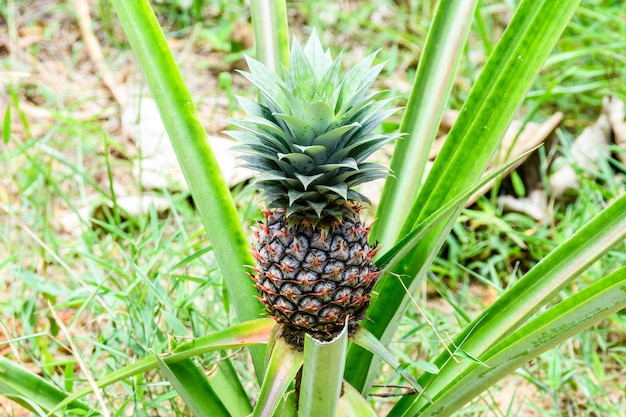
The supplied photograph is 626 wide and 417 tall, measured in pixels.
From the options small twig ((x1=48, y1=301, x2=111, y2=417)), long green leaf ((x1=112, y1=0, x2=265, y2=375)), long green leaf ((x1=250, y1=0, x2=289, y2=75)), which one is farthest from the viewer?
long green leaf ((x1=250, y1=0, x2=289, y2=75))

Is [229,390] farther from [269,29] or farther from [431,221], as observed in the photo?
[269,29]

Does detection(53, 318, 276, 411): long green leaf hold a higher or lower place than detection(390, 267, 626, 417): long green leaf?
higher

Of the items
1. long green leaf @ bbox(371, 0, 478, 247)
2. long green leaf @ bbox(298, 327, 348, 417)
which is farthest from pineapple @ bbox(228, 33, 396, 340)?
long green leaf @ bbox(371, 0, 478, 247)

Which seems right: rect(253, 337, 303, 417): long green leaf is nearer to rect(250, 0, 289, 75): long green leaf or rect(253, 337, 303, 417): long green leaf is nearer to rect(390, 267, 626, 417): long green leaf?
rect(390, 267, 626, 417): long green leaf

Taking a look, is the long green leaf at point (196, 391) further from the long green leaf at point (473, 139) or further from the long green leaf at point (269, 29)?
the long green leaf at point (269, 29)

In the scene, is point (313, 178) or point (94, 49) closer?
point (313, 178)

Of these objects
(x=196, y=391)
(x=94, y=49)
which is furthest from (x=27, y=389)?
(x=94, y=49)
